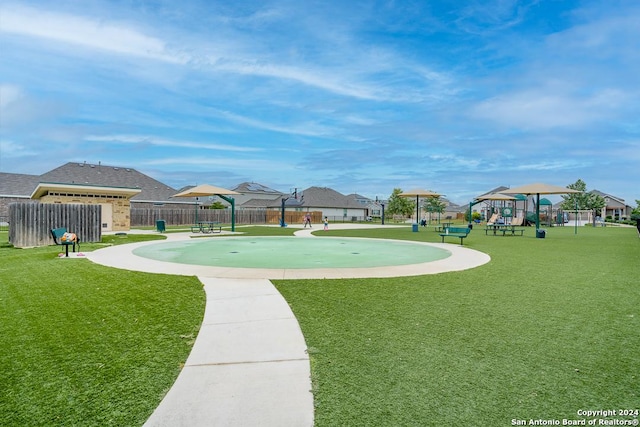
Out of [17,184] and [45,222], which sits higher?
[17,184]

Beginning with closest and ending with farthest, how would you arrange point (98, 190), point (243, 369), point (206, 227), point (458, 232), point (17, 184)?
point (243, 369) < point (458, 232) < point (98, 190) < point (206, 227) < point (17, 184)

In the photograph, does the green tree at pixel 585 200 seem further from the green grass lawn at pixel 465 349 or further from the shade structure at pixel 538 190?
the green grass lawn at pixel 465 349

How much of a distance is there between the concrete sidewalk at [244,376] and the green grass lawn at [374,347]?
15 cm

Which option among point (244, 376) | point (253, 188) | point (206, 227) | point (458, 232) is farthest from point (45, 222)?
point (253, 188)

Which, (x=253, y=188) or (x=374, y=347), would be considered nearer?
(x=374, y=347)

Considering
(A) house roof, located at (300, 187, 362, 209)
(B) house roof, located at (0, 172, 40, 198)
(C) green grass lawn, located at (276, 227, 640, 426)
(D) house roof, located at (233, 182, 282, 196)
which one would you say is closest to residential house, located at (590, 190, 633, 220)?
(A) house roof, located at (300, 187, 362, 209)

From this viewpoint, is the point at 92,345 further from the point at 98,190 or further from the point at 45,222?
the point at 98,190

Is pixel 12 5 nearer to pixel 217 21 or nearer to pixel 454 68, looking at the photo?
pixel 217 21

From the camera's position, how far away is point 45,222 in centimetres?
1504

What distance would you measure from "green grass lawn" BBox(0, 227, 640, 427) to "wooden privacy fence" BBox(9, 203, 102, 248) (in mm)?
8635

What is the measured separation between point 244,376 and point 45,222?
609 inches

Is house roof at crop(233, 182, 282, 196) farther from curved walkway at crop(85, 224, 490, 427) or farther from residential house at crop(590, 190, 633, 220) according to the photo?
residential house at crop(590, 190, 633, 220)

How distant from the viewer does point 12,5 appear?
34.4 ft

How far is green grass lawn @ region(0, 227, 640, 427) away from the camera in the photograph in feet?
→ 9.80
